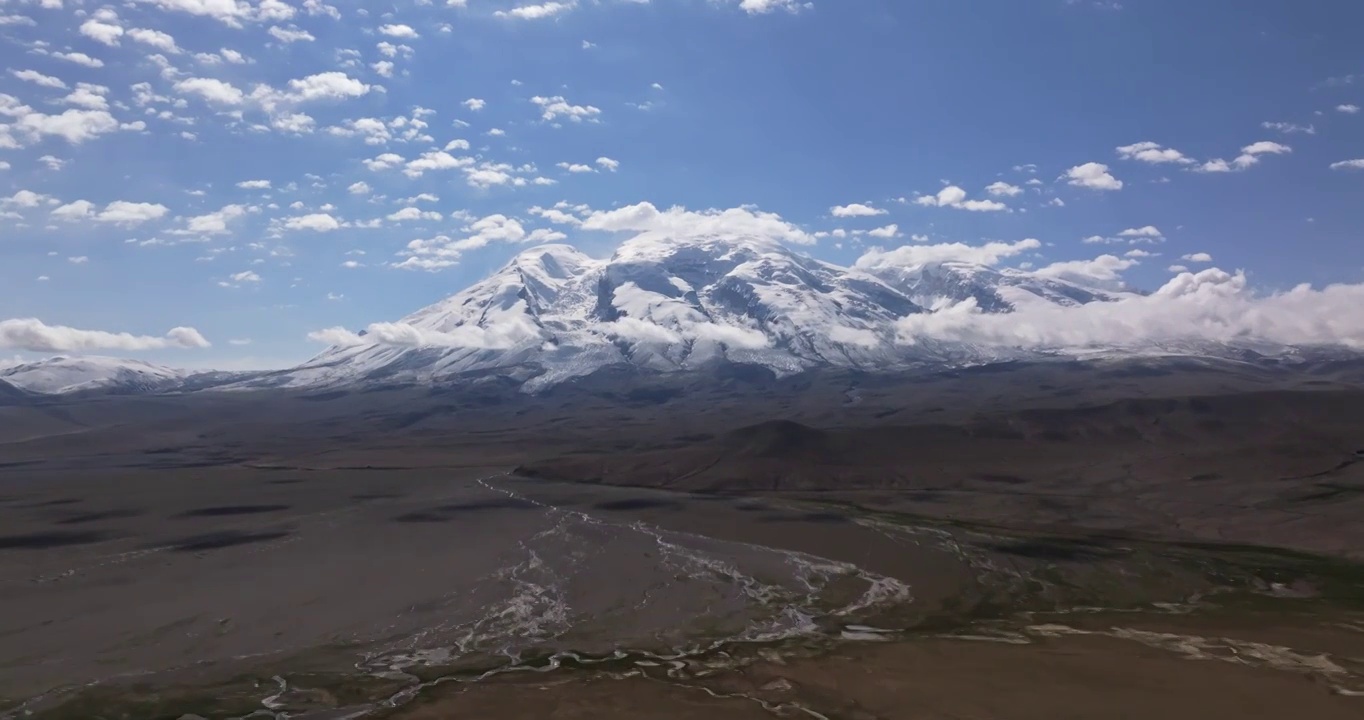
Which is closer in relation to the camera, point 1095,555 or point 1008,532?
point 1095,555

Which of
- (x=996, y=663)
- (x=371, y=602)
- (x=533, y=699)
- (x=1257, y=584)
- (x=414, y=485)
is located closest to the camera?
(x=533, y=699)

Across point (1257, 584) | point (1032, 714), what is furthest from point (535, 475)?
point (1032, 714)

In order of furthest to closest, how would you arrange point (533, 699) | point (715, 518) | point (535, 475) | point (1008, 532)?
point (535, 475), point (715, 518), point (1008, 532), point (533, 699)

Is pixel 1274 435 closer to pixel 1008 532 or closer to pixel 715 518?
Result: pixel 1008 532

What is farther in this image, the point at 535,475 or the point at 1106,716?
the point at 535,475

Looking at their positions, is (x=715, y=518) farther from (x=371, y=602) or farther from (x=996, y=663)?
(x=996, y=663)

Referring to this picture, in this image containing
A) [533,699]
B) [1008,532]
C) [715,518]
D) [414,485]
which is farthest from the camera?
[414,485]

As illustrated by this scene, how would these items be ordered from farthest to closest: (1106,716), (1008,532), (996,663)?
(1008,532) → (996,663) → (1106,716)

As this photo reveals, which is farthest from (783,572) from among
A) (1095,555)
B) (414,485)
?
(414,485)
